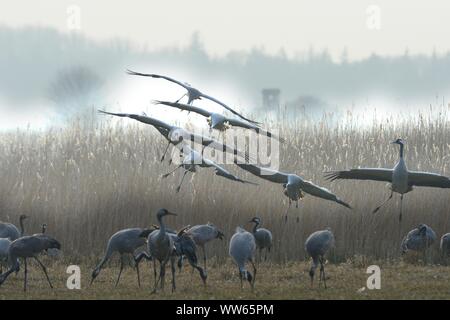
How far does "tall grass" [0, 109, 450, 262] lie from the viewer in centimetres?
1565

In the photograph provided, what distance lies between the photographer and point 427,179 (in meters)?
14.1

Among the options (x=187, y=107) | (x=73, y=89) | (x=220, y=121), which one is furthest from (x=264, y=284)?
(x=73, y=89)

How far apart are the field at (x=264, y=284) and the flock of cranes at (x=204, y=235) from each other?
0.18m

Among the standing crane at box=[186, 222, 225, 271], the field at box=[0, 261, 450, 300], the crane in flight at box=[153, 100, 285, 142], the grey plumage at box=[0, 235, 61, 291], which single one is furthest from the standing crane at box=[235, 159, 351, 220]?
the grey plumage at box=[0, 235, 61, 291]

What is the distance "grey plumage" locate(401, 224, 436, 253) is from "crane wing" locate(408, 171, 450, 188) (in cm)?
79

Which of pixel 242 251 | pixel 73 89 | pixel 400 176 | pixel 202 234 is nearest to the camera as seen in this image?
pixel 242 251

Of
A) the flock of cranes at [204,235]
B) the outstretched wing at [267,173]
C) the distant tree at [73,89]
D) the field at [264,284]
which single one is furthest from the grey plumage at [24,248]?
the distant tree at [73,89]

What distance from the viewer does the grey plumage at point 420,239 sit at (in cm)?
1454

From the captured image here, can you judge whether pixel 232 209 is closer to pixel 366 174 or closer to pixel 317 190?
pixel 366 174

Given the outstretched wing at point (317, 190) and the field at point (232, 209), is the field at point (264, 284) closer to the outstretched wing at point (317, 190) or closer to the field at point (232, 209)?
the field at point (232, 209)

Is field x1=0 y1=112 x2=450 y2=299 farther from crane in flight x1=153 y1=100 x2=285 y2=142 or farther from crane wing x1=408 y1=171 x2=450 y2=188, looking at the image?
crane in flight x1=153 y1=100 x2=285 y2=142

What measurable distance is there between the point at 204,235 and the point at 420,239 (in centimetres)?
339

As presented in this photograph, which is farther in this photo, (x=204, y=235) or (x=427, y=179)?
(x=427, y=179)
